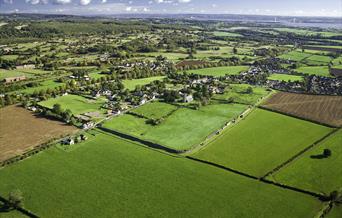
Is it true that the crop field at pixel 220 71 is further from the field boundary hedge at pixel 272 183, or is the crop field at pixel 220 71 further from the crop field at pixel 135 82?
the field boundary hedge at pixel 272 183

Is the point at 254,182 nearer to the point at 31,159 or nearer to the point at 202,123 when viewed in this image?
the point at 202,123

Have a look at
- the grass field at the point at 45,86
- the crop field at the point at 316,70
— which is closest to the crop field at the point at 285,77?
the crop field at the point at 316,70

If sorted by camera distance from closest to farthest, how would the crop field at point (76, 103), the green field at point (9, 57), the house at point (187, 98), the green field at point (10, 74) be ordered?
the crop field at point (76, 103), the house at point (187, 98), the green field at point (10, 74), the green field at point (9, 57)

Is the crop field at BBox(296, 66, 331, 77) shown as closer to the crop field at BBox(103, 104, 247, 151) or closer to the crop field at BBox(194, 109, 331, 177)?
the crop field at BBox(103, 104, 247, 151)

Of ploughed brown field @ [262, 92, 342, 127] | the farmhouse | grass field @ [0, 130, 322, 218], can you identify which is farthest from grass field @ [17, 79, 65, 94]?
ploughed brown field @ [262, 92, 342, 127]

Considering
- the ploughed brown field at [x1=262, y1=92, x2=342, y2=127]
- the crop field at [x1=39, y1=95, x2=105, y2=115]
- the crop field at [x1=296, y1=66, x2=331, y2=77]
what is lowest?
the ploughed brown field at [x1=262, y1=92, x2=342, y2=127]

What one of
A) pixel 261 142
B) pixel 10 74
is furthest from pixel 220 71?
pixel 10 74
